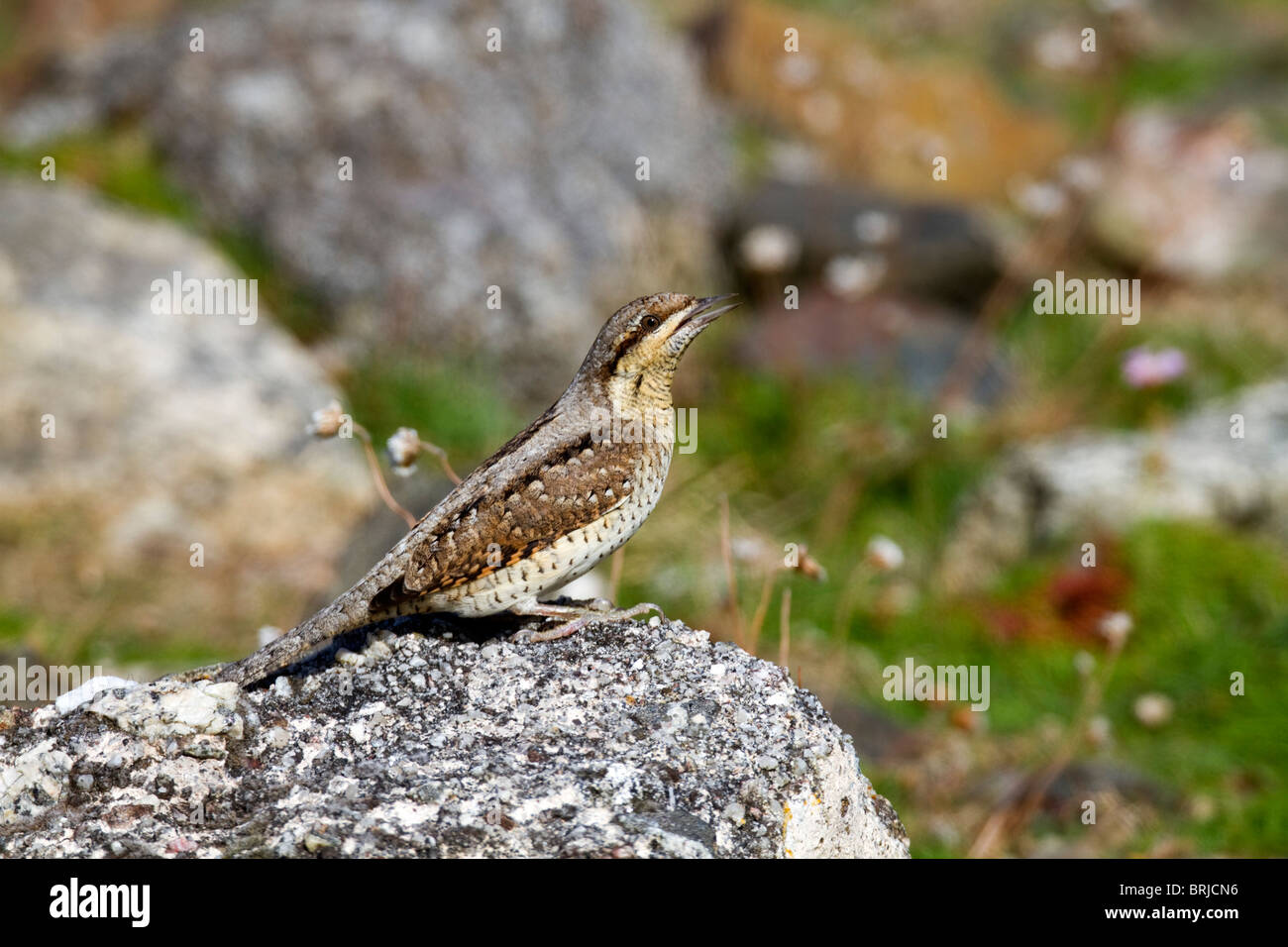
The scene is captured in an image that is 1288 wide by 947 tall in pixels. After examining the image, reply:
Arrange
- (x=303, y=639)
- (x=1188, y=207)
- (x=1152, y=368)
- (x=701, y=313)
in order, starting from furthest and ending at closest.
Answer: (x=1188, y=207) → (x=1152, y=368) → (x=701, y=313) → (x=303, y=639)

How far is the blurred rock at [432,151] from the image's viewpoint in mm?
10219

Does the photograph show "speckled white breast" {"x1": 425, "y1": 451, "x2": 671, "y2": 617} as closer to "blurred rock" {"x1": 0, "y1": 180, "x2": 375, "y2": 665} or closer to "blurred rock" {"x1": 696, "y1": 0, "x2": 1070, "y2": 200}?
"blurred rock" {"x1": 0, "y1": 180, "x2": 375, "y2": 665}

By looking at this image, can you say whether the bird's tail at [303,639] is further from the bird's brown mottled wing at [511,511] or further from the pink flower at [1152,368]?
the pink flower at [1152,368]

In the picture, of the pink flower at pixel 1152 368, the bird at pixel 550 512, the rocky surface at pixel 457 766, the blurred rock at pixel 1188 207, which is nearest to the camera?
the rocky surface at pixel 457 766

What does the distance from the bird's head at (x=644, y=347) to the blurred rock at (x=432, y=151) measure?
20.3 feet

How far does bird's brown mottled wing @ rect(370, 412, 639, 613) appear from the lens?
3.66 metres

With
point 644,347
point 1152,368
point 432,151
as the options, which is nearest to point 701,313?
point 644,347

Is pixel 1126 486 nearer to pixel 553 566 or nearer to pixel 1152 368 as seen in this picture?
pixel 1152 368

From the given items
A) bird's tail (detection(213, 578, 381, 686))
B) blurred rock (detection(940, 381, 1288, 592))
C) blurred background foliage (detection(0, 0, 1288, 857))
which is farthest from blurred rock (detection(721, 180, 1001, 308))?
bird's tail (detection(213, 578, 381, 686))

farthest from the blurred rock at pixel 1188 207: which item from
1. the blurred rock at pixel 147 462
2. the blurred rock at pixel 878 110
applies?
the blurred rock at pixel 147 462

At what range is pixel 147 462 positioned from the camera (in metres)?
8.55

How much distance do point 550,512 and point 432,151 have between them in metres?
7.62

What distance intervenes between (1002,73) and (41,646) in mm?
14266

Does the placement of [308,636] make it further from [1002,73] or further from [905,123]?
[1002,73]
